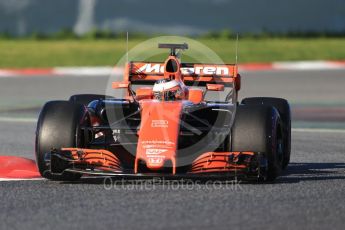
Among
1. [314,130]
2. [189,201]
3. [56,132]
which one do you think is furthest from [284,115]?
[314,130]

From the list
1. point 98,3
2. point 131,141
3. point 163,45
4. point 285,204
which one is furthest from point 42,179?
point 98,3

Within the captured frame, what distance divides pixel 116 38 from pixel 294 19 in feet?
18.0

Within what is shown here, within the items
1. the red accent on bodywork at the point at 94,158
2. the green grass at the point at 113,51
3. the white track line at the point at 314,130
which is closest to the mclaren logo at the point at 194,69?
the red accent on bodywork at the point at 94,158

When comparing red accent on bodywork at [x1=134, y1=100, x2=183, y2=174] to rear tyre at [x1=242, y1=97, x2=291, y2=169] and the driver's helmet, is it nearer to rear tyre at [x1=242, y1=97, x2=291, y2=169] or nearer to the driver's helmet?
the driver's helmet

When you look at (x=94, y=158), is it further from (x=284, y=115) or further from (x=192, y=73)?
(x=284, y=115)

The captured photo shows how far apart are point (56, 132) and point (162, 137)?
0.94 meters

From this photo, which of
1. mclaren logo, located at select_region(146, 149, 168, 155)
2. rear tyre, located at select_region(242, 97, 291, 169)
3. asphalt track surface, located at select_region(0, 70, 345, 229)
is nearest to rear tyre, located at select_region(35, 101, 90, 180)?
asphalt track surface, located at select_region(0, 70, 345, 229)

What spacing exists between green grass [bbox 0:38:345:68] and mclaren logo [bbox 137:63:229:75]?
1567cm

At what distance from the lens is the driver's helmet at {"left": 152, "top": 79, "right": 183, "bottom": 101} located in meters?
9.84

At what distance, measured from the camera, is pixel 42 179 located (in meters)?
9.51

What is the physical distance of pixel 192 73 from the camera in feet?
35.4

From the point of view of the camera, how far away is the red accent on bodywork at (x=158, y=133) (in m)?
8.83

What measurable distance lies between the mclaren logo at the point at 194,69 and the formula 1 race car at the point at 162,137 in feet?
1.86

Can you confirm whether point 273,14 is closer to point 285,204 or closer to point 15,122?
point 15,122
